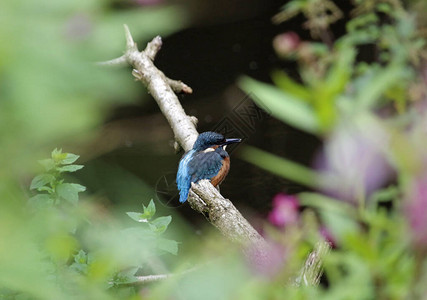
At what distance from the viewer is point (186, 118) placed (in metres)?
2.76

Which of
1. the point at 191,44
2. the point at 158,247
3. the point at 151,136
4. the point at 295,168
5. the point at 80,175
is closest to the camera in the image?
the point at 295,168

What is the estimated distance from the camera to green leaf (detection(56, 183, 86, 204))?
151 centimetres

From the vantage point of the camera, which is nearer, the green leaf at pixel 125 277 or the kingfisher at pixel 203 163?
the green leaf at pixel 125 277

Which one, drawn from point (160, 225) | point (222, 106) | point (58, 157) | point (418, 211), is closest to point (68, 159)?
point (58, 157)

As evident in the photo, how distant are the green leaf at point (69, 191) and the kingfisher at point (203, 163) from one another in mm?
824

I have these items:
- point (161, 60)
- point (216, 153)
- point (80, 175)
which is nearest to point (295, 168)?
point (216, 153)

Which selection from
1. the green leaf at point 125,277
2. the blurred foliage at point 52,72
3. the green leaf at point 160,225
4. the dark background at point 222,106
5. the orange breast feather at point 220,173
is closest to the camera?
the blurred foliage at point 52,72

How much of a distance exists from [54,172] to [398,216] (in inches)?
45.9

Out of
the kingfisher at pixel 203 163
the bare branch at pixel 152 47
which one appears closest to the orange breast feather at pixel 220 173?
the kingfisher at pixel 203 163

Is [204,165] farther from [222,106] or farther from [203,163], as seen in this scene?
[222,106]

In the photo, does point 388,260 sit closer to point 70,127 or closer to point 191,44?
point 70,127

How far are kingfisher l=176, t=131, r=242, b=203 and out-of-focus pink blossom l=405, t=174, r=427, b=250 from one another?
1.84 m

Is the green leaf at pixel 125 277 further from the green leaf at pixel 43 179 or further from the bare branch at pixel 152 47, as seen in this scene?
the bare branch at pixel 152 47

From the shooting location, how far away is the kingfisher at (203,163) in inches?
93.9
